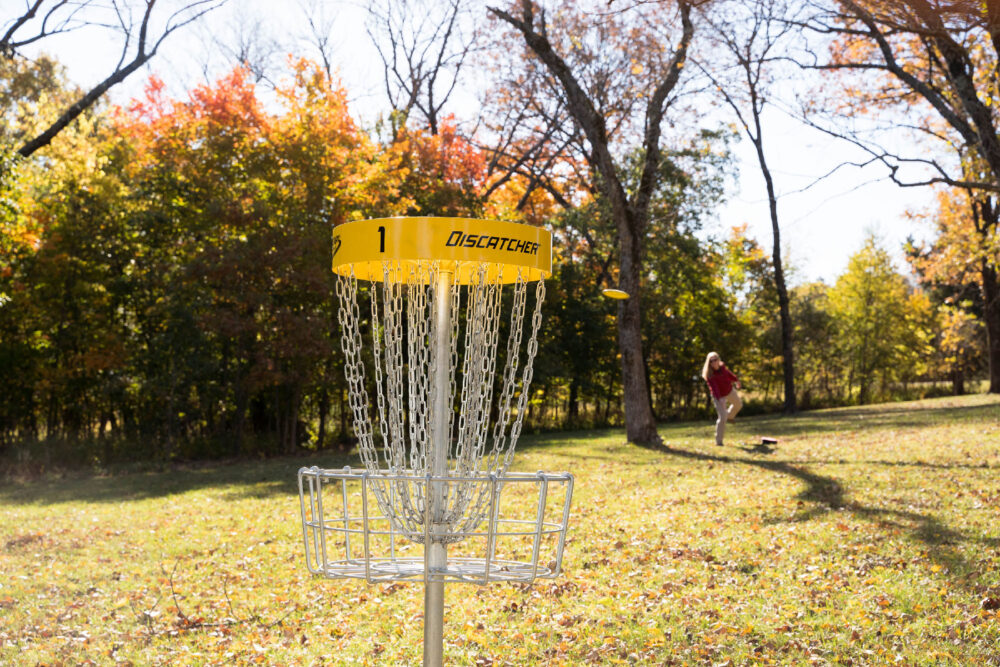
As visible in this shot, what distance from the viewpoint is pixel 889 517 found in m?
7.45

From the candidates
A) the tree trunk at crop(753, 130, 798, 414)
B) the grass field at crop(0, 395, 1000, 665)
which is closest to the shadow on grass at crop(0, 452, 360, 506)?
the grass field at crop(0, 395, 1000, 665)

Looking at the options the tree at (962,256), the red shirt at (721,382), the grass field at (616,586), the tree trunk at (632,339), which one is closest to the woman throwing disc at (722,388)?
the red shirt at (721,382)

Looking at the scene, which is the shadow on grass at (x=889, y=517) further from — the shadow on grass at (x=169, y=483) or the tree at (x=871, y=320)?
the tree at (x=871, y=320)

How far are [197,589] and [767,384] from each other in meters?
27.3

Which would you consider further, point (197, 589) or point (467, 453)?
point (197, 589)

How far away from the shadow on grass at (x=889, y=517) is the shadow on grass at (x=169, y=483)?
6483 millimetres

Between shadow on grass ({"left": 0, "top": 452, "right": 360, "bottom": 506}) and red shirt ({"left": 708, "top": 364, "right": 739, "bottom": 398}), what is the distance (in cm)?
634

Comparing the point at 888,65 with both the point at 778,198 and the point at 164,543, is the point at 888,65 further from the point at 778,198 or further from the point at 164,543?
the point at 164,543

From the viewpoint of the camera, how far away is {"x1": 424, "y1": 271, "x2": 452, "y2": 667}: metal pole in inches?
100

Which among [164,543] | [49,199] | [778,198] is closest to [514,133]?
[49,199]

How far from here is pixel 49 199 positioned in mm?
16453

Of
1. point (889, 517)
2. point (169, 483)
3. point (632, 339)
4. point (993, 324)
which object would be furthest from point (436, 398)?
point (993, 324)

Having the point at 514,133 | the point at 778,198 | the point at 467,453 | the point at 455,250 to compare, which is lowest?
the point at 467,453

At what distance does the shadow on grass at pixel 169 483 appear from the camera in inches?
469
